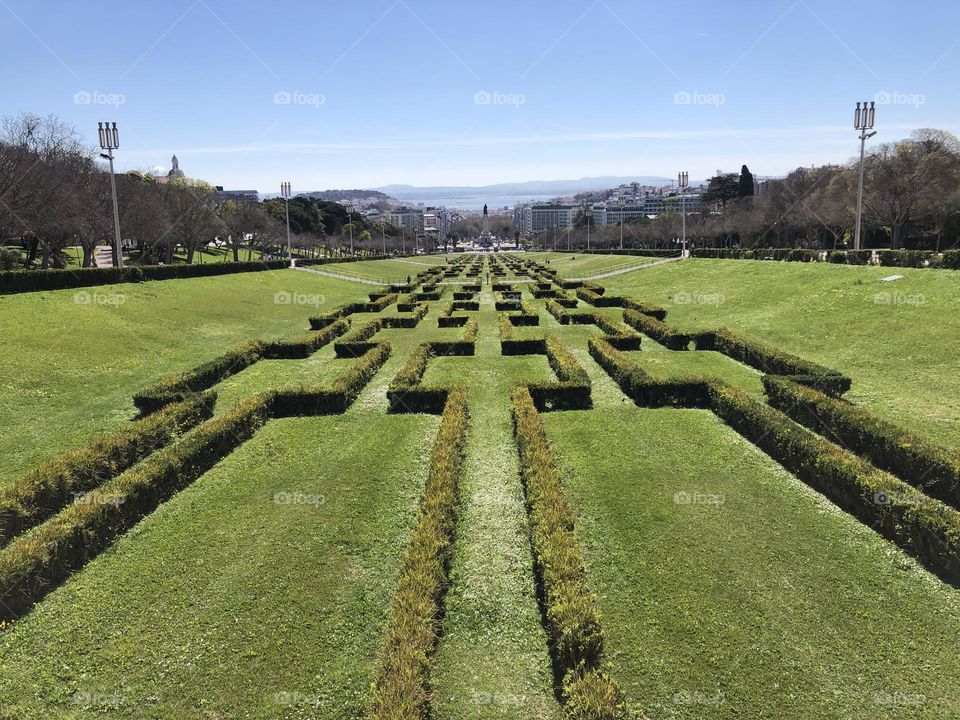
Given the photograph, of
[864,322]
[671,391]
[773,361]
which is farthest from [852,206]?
[671,391]

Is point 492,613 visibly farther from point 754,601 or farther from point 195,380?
point 195,380

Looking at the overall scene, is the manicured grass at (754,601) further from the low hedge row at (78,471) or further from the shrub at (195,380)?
the shrub at (195,380)

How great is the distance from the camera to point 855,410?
11.3 metres

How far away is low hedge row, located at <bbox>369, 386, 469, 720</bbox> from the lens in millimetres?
4906

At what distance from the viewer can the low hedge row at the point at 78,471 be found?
830cm

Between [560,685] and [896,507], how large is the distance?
5428mm

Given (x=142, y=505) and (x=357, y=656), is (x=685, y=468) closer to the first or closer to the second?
(x=357, y=656)

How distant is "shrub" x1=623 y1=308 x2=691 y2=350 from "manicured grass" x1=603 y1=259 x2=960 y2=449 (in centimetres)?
250

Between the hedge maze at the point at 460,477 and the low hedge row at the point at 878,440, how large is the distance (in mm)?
30

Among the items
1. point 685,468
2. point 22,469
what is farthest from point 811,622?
point 22,469

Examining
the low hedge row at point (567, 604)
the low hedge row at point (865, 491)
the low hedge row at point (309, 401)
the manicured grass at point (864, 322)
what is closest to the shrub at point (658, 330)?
the manicured grass at point (864, 322)

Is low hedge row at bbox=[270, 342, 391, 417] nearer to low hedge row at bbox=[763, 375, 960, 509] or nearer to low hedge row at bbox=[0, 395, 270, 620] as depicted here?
low hedge row at bbox=[0, 395, 270, 620]

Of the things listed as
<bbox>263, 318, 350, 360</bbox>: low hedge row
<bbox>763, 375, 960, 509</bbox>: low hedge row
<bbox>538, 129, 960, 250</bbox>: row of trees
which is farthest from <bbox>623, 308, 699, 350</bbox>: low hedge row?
<bbox>538, 129, 960, 250</bbox>: row of trees

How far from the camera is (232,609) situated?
21.4ft
